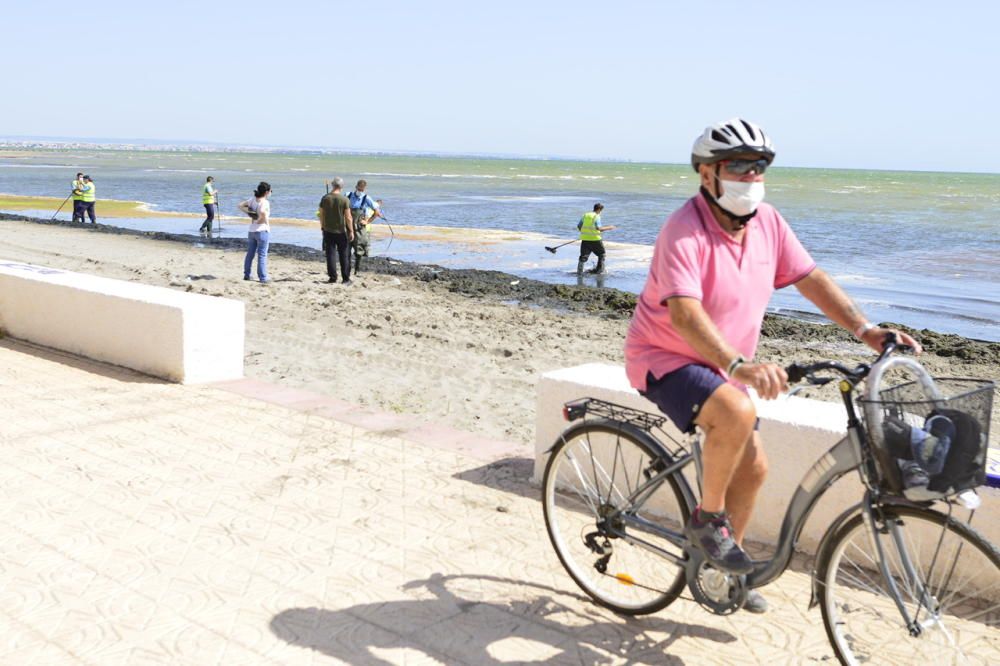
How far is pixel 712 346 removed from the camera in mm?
2971

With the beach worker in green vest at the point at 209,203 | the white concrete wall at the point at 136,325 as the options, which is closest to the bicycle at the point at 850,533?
the white concrete wall at the point at 136,325

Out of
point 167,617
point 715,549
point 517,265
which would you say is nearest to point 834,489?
point 715,549

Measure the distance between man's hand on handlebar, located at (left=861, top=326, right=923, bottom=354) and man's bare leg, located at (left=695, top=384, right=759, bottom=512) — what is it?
423 millimetres

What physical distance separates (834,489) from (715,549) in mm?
1252

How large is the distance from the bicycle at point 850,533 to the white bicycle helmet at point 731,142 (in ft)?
2.26

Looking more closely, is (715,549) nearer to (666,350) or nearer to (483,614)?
(666,350)

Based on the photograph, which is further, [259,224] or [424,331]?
[259,224]

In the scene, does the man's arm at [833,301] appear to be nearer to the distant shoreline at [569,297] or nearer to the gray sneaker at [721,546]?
the gray sneaker at [721,546]

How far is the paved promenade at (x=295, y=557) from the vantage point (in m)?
3.52

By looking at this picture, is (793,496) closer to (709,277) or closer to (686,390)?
(686,390)

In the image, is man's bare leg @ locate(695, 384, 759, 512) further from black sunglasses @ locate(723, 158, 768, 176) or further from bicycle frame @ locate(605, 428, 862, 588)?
black sunglasses @ locate(723, 158, 768, 176)

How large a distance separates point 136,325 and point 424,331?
4650 mm

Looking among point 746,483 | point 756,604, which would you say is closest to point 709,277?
point 746,483

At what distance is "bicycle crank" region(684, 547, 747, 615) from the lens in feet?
11.0
